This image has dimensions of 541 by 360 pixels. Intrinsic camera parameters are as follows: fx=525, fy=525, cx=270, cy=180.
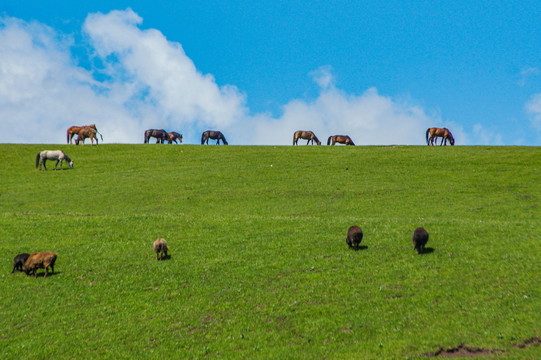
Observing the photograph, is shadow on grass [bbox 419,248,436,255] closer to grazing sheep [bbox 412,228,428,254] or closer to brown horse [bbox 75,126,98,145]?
grazing sheep [bbox 412,228,428,254]

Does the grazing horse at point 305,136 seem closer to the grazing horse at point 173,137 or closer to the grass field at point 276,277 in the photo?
the grazing horse at point 173,137

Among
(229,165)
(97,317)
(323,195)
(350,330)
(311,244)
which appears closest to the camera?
(350,330)

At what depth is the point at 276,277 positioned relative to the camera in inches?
781

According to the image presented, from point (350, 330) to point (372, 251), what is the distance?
815 cm

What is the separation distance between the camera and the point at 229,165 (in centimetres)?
5491

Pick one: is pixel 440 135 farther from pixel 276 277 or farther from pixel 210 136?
pixel 276 277

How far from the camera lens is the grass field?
571 inches

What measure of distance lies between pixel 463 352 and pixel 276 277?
8244 mm

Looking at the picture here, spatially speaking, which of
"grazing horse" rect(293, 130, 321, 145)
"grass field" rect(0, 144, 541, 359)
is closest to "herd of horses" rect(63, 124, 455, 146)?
"grazing horse" rect(293, 130, 321, 145)

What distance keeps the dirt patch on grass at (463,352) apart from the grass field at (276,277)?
118 mm

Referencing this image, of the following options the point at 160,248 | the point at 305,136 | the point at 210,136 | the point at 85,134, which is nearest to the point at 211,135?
the point at 210,136

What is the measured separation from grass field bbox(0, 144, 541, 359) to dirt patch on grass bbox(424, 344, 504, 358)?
12cm

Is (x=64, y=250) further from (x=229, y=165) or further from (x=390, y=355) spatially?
(x=229, y=165)

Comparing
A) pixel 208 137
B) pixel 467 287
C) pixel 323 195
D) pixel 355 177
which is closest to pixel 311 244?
pixel 467 287
